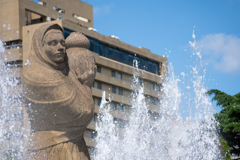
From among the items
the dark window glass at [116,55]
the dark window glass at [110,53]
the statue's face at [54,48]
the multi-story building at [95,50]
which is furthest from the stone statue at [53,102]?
the dark window glass at [116,55]

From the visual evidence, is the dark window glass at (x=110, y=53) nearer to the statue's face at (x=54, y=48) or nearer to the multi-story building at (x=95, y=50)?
the multi-story building at (x=95, y=50)

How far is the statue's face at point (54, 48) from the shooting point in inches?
303

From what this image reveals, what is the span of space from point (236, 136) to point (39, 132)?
63.5ft

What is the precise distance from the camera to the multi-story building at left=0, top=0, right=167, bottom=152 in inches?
1592

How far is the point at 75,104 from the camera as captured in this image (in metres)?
7.64

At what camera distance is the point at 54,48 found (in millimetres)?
7723

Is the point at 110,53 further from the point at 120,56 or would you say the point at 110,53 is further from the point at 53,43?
the point at 53,43

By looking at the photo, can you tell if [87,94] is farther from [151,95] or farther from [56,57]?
[151,95]

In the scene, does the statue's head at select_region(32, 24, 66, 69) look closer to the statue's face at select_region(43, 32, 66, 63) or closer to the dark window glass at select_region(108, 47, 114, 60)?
the statue's face at select_region(43, 32, 66, 63)

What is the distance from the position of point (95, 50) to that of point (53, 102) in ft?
122

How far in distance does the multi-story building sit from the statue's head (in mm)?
30806

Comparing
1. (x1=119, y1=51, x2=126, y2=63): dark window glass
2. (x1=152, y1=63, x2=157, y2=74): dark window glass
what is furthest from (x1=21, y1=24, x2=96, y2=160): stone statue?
(x1=152, y1=63, x2=157, y2=74): dark window glass

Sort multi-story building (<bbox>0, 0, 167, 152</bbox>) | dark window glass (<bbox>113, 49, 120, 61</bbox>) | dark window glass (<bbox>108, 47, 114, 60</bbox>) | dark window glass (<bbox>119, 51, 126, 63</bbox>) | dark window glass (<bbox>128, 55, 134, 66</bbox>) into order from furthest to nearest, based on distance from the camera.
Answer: dark window glass (<bbox>128, 55, 134, 66</bbox>) < dark window glass (<bbox>119, 51, 126, 63</bbox>) < dark window glass (<bbox>113, 49, 120, 61</bbox>) < dark window glass (<bbox>108, 47, 114, 60</bbox>) < multi-story building (<bbox>0, 0, 167, 152</bbox>)

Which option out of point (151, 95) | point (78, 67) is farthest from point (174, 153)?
point (151, 95)
